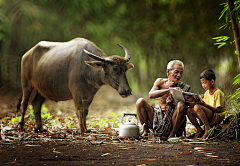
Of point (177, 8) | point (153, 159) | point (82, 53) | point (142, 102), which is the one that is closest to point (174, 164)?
point (153, 159)

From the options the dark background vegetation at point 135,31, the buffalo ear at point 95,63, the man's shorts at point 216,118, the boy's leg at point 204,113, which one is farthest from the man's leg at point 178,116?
the dark background vegetation at point 135,31

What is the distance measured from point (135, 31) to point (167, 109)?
4878 millimetres

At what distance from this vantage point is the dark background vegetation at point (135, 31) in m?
7.01

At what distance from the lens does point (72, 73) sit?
3.95 m

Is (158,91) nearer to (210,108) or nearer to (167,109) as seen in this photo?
(167,109)

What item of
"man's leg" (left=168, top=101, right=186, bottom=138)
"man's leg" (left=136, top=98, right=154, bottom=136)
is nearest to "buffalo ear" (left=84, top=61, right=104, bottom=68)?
"man's leg" (left=136, top=98, right=154, bottom=136)

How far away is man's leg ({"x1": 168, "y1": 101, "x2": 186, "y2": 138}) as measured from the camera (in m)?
2.89

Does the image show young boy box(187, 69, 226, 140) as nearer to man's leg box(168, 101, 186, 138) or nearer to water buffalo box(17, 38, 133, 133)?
man's leg box(168, 101, 186, 138)

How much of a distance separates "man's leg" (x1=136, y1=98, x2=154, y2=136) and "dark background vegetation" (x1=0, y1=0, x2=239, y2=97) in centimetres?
418

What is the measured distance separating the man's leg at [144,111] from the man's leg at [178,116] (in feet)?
1.13

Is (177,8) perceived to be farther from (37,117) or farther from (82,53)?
(37,117)

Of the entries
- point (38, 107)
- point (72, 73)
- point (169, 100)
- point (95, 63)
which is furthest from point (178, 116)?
point (38, 107)

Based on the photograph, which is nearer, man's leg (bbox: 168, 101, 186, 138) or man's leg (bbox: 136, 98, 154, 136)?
man's leg (bbox: 168, 101, 186, 138)

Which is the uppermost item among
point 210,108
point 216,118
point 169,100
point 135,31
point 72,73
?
point 135,31
